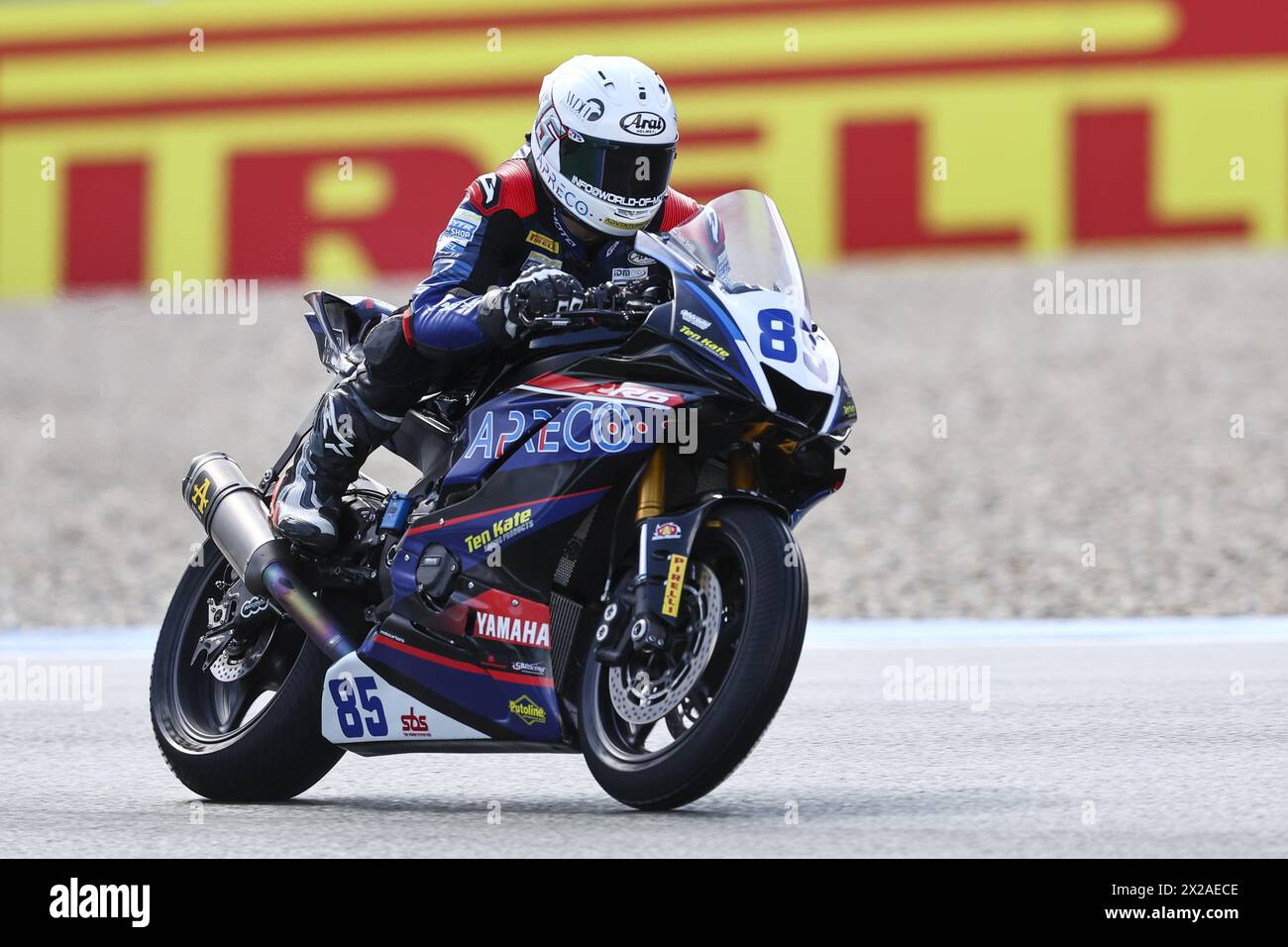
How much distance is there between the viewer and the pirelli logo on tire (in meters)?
4.96

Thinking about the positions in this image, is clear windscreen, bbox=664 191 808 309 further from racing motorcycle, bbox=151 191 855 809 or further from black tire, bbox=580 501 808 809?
black tire, bbox=580 501 808 809

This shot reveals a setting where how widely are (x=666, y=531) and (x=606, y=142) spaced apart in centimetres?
107

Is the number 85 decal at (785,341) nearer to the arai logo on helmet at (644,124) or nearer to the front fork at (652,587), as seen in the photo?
the front fork at (652,587)

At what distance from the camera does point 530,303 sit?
522cm

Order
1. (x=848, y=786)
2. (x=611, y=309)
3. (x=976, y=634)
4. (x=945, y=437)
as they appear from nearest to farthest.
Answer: (x=611, y=309), (x=848, y=786), (x=976, y=634), (x=945, y=437)

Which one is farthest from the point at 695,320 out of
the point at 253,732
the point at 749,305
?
the point at 253,732

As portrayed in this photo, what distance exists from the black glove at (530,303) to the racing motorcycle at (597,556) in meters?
0.10

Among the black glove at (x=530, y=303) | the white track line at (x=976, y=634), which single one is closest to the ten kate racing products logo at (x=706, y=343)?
the black glove at (x=530, y=303)

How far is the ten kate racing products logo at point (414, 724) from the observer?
552 cm

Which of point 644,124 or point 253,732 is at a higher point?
point 644,124

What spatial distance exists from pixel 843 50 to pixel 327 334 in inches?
424

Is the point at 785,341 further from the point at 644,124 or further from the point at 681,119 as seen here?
the point at 681,119

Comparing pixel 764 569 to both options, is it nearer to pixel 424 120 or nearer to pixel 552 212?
pixel 552 212
